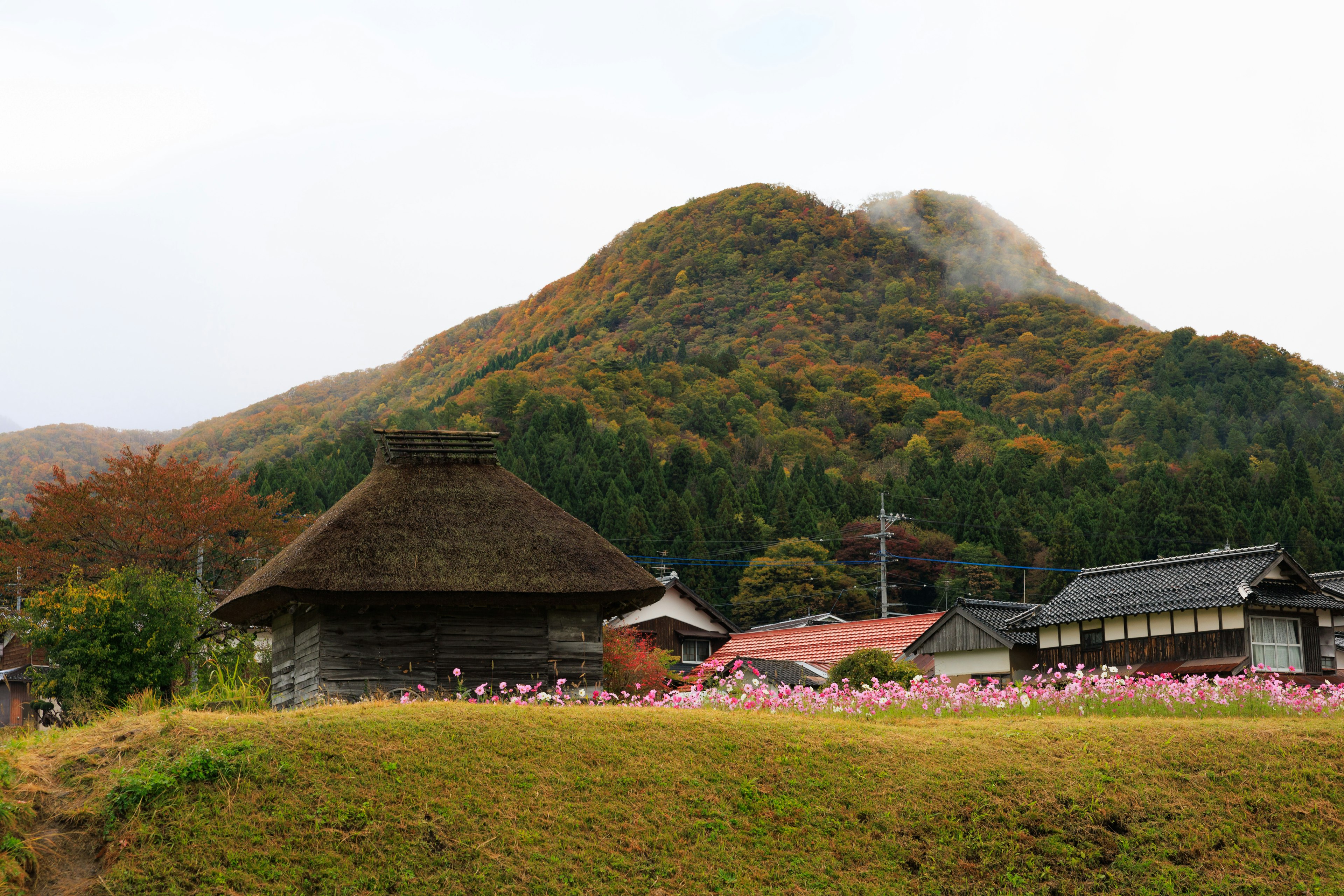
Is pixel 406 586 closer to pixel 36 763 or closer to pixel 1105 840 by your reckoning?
pixel 36 763

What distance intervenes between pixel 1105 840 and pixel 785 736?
2.92 metres

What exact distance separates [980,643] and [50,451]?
7313 cm

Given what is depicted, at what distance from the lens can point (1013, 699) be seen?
562 inches

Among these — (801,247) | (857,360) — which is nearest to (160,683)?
(857,360)

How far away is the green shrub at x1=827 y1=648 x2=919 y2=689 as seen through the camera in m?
23.5

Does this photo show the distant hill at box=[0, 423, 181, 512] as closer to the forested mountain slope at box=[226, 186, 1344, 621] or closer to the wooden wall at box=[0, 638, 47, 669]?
the forested mountain slope at box=[226, 186, 1344, 621]

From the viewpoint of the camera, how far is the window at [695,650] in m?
40.8

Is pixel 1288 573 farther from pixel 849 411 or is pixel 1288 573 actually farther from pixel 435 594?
pixel 849 411

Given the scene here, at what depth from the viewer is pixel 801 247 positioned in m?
113

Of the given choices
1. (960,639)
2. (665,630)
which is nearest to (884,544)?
(665,630)

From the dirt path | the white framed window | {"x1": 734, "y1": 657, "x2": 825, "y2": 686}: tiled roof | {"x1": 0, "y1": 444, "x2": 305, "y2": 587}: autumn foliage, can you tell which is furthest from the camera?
{"x1": 734, "y1": 657, "x2": 825, "y2": 686}: tiled roof

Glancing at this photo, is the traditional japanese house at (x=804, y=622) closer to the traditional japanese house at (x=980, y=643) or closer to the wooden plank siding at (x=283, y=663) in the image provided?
the traditional japanese house at (x=980, y=643)

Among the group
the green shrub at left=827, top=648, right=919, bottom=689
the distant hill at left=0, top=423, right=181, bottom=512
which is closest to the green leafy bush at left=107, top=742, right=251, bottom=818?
the green shrub at left=827, top=648, right=919, bottom=689

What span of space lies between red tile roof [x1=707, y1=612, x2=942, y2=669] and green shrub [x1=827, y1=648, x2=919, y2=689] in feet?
31.9
